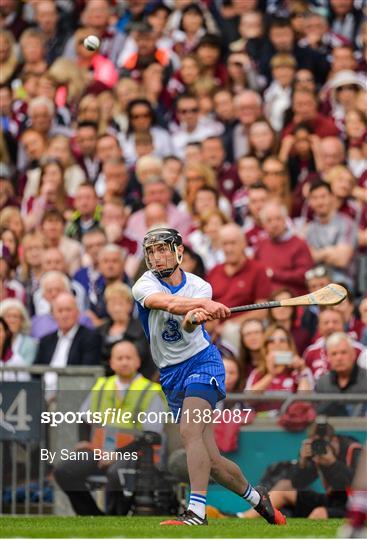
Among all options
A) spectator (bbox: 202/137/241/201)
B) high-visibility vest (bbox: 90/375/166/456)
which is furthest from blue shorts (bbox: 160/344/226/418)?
spectator (bbox: 202/137/241/201)

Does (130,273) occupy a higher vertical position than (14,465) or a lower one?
higher

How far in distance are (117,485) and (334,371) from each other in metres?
2.22

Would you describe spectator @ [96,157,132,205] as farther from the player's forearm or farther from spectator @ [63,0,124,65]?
the player's forearm

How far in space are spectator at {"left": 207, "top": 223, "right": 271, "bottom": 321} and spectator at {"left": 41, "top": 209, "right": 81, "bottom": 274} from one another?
2.28 m

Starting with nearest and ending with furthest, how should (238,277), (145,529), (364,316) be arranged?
(145,529)
(364,316)
(238,277)

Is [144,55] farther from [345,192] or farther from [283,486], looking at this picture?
[283,486]

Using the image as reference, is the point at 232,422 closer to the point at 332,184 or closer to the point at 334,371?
the point at 334,371

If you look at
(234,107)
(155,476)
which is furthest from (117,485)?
(234,107)

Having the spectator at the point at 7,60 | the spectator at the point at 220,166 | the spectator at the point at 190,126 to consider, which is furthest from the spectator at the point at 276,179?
the spectator at the point at 7,60

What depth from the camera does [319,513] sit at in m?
13.1

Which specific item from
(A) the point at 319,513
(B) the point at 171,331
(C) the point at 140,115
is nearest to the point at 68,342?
(A) the point at 319,513

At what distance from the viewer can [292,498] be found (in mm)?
13297

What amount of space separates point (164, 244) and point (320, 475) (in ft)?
11.1

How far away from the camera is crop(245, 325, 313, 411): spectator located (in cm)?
1417
